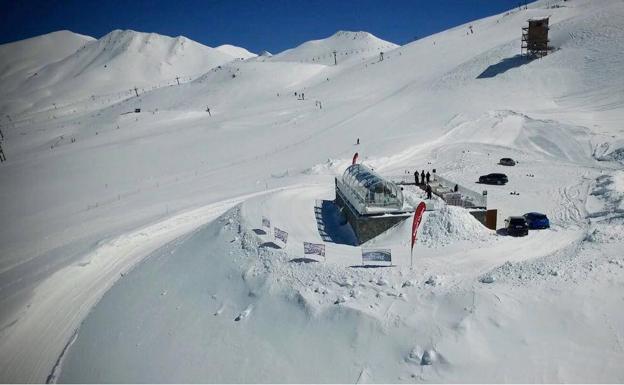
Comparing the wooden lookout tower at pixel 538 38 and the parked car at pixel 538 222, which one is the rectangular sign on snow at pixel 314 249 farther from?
the wooden lookout tower at pixel 538 38

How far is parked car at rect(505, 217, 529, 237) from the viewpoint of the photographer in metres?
21.3

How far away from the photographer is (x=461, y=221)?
2119 centimetres

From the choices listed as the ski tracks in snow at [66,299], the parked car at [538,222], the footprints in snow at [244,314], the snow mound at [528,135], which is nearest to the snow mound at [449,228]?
the parked car at [538,222]

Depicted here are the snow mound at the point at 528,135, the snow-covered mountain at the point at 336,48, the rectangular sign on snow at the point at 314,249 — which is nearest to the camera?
the rectangular sign on snow at the point at 314,249

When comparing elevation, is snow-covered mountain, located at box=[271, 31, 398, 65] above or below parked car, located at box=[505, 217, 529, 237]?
above

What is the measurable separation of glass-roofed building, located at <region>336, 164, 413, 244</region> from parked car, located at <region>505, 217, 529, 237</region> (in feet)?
17.7

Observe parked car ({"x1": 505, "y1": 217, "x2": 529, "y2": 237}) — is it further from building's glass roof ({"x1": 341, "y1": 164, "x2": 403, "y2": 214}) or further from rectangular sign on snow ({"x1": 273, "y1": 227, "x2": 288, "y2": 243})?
rectangular sign on snow ({"x1": 273, "y1": 227, "x2": 288, "y2": 243})

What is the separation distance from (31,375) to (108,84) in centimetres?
17295

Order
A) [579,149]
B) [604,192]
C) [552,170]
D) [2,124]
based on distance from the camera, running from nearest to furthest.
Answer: [604,192]
[552,170]
[579,149]
[2,124]

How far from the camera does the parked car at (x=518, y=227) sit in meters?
21.3

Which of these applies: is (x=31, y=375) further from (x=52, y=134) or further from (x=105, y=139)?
(x=52, y=134)

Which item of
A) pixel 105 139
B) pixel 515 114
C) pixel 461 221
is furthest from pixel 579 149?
pixel 105 139

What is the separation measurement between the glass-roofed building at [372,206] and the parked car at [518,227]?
5405 millimetres

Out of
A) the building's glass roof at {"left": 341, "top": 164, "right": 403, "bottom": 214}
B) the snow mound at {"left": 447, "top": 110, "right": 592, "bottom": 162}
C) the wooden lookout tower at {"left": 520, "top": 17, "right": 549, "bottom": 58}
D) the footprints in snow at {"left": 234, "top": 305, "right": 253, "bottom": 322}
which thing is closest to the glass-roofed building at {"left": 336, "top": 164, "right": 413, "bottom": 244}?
the building's glass roof at {"left": 341, "top": 164, "right": 403, "bottom": 214}
